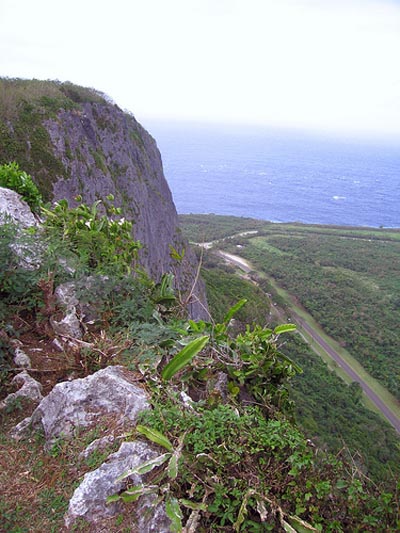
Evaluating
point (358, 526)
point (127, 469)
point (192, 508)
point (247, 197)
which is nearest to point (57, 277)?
point (127, 469)

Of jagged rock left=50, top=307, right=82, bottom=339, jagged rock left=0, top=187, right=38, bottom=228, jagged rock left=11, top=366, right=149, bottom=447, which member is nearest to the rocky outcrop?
jagged rock left=11, top=366, right=149, bottom=447

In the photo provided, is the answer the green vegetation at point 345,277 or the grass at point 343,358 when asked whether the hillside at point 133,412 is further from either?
the green vegetation at point 345,277

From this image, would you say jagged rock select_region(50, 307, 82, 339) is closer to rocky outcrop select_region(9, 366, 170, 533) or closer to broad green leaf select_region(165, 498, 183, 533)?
rocky outcrop select_region(9, 366, 170, 533)

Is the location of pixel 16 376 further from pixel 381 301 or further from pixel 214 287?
pixel 381 301

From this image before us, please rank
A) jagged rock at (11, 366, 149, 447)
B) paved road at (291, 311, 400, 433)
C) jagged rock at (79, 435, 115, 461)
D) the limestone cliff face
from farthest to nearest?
paved road at (291, 311, 400, 433) < the limestone cliff face < jagged rock at (11, 366, 149, 447) < jagged rock at (79, 435, 115, 461)

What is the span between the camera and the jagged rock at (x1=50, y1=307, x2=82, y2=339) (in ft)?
10.6

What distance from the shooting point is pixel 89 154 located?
19312 mm

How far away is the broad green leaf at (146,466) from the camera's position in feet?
6.55

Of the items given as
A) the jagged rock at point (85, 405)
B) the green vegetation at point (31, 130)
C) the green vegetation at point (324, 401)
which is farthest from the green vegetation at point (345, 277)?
the jagged rock at point (85, 405)

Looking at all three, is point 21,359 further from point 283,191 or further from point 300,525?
point 283,191

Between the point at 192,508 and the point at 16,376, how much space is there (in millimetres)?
1672

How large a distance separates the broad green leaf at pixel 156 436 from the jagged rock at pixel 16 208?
3.06m

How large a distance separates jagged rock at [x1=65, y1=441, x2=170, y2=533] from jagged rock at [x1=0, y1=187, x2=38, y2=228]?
310 centimetres

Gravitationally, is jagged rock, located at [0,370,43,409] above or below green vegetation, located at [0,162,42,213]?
below
